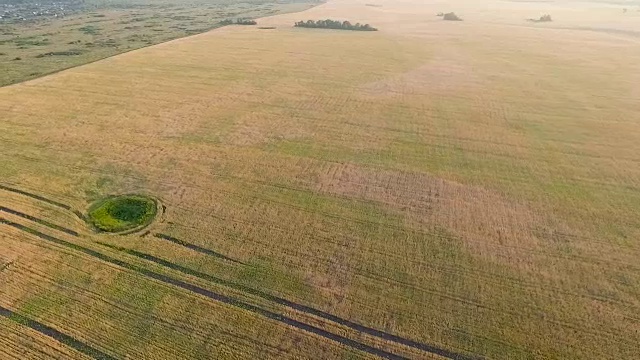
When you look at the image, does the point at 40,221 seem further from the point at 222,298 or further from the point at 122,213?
the point at 222,298

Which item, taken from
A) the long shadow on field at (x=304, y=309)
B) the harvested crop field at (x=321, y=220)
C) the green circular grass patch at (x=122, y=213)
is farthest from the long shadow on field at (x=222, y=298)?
the green circular grass patch at (x=122, y=213)

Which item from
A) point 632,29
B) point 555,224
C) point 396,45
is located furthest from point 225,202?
point 632,29

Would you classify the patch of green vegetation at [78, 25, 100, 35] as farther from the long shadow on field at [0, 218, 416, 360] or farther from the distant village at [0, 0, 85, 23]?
the long shadow on field at [0, 218, 416, 360]

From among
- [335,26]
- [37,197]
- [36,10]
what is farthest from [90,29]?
[37,197]

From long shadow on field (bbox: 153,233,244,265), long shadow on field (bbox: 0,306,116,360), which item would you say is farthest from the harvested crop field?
long shadow on field (bbox: 153,233,244,265)

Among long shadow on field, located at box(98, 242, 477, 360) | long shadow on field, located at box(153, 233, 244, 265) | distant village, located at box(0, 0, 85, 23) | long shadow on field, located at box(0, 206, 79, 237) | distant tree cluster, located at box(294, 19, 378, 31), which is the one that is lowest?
long shadow on field, located at box(98, 242, 477, 360)

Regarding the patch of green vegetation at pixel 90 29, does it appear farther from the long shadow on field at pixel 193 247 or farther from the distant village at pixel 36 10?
the long shadow on field at pixel 193 247
